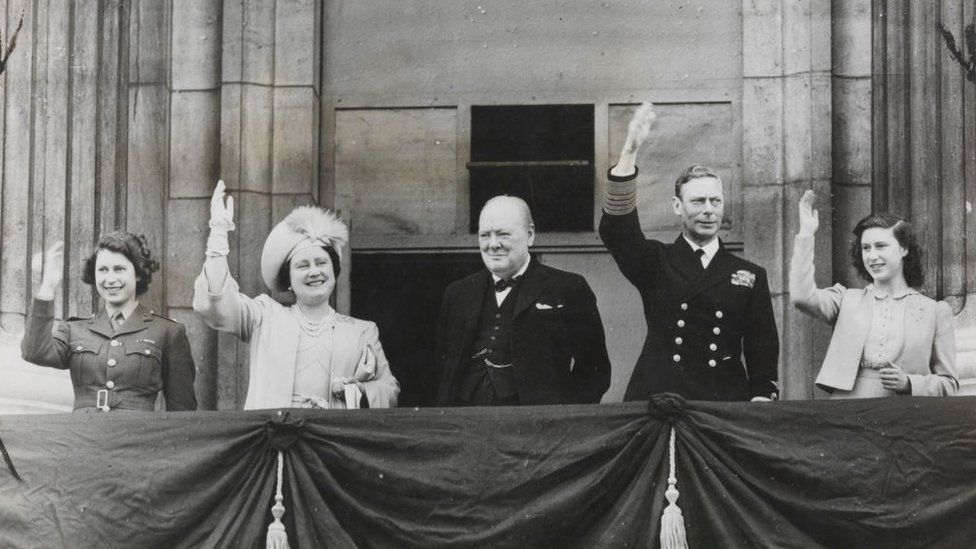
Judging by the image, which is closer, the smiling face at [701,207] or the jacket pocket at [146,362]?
the smiling face at [701,207]

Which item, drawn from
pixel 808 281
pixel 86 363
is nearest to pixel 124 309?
pixel 86 363

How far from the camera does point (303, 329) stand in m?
12.0

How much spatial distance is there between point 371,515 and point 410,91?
12.8ft

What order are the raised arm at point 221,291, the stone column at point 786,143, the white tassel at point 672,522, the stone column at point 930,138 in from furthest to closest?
the stone column at point 786,143 < the stone column at point 930,138 < the raised arm at point 221,291 < the white tassel at point 672,522

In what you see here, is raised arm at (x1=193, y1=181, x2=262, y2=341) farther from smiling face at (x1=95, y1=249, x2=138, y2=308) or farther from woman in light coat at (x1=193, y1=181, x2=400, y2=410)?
smiling face at (x1=95, y1=249, x2=138, y2=308)

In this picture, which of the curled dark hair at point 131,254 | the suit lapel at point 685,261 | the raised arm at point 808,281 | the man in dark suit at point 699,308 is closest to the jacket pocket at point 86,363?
the curled dark hair at point 131,254

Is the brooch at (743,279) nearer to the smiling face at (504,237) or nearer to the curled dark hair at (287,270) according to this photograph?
the smiling face at (504,237)

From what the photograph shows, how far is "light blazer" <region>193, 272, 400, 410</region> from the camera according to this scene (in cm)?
1177

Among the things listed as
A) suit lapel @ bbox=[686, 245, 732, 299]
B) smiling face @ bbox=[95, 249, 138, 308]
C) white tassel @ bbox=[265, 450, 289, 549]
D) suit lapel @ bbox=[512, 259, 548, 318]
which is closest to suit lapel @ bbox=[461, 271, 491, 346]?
suit lapel @ bbox=[512, 259, 548, 318]

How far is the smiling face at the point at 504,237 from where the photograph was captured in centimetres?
1184

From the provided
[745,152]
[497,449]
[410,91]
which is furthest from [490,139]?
[497,449]

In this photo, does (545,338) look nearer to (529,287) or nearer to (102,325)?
(529,287)

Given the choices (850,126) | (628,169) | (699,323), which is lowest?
(699,323)

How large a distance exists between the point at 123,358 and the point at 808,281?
3.71 meters
